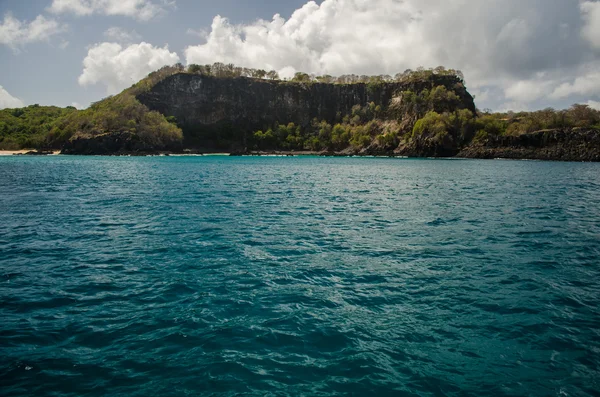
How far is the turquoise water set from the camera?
25.5 feet

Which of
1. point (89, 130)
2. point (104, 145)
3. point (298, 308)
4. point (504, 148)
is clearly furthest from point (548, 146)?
point (89, 130)

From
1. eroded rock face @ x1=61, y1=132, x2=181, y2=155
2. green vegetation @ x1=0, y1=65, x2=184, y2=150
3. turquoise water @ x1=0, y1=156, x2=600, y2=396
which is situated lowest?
turquoise water @ x1=0, y1=156, x2=600, y2=396

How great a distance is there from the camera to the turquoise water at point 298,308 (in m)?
7.76

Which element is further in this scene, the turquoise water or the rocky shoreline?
the rocky shoreline

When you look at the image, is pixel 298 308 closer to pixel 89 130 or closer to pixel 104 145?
pixel 104 145

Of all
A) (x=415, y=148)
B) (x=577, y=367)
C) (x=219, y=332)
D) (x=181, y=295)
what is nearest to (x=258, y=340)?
(x=219, y=332)

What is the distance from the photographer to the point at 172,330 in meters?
9.61

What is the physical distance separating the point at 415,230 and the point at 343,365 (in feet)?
48.7

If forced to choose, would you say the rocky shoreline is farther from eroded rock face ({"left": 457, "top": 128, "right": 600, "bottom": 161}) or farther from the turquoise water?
the turquoise water

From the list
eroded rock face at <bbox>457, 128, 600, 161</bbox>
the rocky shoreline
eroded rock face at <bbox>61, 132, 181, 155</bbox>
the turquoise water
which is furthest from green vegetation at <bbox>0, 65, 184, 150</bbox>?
the turquoise water

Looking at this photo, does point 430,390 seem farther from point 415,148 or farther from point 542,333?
point 415,148

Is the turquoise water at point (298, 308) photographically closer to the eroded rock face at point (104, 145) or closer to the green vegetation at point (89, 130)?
the eroded rock face at point (104, 145)

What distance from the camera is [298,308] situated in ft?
36.2

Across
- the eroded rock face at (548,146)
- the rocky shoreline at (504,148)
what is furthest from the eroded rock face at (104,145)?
the eroded rock face at (548,146)
